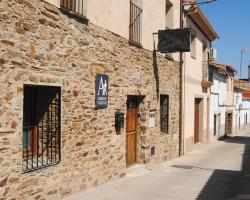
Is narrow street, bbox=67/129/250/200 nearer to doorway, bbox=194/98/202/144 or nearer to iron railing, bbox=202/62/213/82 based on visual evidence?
doorway, bbox=194/98/202/144

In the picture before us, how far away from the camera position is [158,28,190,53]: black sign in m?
11.4

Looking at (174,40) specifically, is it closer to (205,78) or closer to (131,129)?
(131,129)

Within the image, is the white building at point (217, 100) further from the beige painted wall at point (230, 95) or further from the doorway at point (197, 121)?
the doorway at point (197, 121)

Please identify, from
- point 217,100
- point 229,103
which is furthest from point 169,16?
point 229,103

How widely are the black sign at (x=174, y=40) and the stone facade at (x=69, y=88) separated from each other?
1.72ft

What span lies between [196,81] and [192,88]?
0.96 m

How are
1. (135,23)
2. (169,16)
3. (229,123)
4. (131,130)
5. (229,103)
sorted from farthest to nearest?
(229,123) → (229,103) → (169,16) → (131,130) → (135,23)

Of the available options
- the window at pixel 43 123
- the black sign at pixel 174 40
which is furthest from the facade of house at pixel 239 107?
the window at pixel 43 123

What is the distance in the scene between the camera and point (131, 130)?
11.1 meters

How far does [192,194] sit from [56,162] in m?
3.15

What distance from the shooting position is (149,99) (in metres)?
11.7

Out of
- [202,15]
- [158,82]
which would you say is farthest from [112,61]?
[202,15]

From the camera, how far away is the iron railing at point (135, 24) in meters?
10.5

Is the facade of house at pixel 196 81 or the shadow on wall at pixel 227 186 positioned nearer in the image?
the shadow on wall at pixel 227 186
